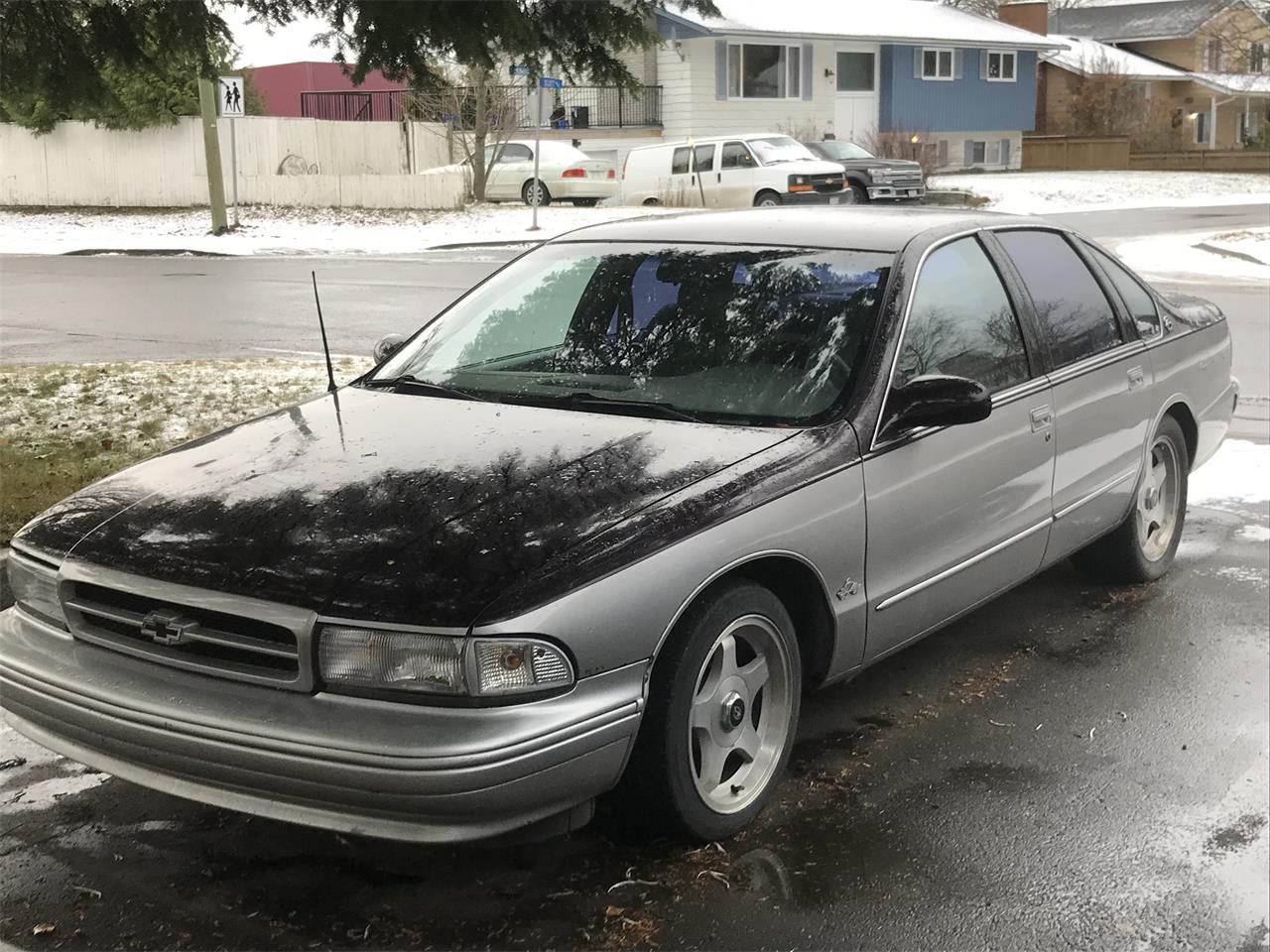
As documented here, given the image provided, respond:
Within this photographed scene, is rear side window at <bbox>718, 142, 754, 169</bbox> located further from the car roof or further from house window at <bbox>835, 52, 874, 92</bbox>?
the car roof

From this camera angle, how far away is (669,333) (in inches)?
177

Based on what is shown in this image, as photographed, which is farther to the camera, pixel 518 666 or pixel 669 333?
pixel 669 333

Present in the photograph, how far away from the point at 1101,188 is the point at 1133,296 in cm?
3613

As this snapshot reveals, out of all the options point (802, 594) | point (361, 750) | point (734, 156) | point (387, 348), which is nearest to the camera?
point (361, 750)

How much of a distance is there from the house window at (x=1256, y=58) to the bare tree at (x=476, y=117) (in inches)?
1443

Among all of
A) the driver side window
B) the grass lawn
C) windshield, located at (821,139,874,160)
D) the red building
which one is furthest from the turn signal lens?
the red building

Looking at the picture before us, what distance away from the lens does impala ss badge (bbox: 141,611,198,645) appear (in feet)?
11.0

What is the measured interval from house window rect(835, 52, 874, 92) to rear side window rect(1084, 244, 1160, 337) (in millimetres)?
39561

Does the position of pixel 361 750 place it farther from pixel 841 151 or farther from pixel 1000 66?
pixel 1000 66

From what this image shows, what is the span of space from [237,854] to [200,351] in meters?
9.30

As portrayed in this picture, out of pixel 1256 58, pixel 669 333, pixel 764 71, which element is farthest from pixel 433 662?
pixel 1256 58

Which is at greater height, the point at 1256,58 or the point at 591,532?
the point at 1256,58

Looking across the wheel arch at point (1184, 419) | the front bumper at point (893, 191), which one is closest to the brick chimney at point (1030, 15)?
the front bumper at point (893, 191)

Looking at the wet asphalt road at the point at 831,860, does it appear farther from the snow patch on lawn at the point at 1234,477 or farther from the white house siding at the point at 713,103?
the white house siding at the point at 713,103
